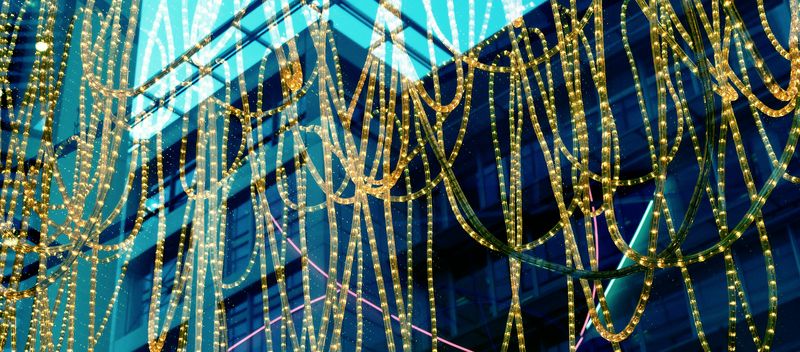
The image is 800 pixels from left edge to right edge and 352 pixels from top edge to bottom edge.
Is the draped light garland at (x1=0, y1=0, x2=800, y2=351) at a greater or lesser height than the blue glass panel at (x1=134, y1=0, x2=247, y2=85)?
lesser

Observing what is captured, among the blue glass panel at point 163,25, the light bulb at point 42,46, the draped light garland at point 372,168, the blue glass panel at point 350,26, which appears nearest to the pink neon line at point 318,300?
the draped light garland at point 372,168

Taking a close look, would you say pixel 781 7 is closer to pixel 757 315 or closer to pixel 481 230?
pixel 757 315

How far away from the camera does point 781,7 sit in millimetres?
5910

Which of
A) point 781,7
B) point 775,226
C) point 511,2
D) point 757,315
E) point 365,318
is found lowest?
point 511,2

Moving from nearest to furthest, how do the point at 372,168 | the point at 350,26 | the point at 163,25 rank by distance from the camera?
the point at 372,168 → the point at 163,25 → the point at 350,26

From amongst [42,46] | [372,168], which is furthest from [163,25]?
[372,168]

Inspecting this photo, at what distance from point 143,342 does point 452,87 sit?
2.60 meters

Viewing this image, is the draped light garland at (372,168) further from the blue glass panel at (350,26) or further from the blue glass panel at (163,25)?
the blue glass panel at (350,26)

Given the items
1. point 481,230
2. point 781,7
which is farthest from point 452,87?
point 481,230

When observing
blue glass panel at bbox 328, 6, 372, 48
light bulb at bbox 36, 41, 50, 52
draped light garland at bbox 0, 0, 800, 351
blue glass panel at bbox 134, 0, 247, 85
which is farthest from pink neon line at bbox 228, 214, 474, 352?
light bulb at bbox 36, 41, 50, 52

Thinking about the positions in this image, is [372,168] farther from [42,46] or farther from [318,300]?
[318,300]

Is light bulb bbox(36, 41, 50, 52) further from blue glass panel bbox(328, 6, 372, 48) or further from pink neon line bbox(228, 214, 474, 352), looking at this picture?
pink neon line bbox(228, 214, 474, 352)

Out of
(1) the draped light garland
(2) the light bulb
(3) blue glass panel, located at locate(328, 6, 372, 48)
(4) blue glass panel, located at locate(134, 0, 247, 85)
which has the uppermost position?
(3) blue glass panel, located at locate(328, 6, 372, 48)

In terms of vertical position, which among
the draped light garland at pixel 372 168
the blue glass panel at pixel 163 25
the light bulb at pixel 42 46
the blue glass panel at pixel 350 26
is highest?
A: the blue glass panel at pixel 350 26
